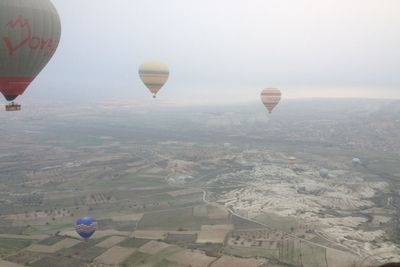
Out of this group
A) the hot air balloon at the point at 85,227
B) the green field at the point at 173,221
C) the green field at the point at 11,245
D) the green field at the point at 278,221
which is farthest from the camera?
the green field at the point at 173,221

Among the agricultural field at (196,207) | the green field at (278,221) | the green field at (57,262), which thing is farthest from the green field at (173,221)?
the green field at (57,262)

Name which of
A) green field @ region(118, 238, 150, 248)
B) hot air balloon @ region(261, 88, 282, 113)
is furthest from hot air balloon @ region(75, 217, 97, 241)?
hot air balloon @ region(261, 88, 282, 113)

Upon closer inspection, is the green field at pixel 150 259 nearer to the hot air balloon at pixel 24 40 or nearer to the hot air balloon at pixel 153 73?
the hot air balloon at pixel 24 40

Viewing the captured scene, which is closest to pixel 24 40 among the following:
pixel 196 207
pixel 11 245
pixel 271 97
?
pixel 11 245

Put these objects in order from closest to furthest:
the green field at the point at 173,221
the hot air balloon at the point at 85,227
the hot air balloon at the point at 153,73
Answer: the hot air balloon at the point at 85,227, the green field at the point at 173,221, the hot air balloon at the point at 153,73

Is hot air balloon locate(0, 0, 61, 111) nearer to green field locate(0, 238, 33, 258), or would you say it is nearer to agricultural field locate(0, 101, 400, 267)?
agricultural field locate(0, 101, 400, 267)

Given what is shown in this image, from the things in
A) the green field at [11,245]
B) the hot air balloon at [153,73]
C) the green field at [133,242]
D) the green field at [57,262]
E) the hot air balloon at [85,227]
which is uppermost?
the hot air balloon at [153,73]

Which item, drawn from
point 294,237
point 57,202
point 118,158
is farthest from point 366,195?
point 118,158
